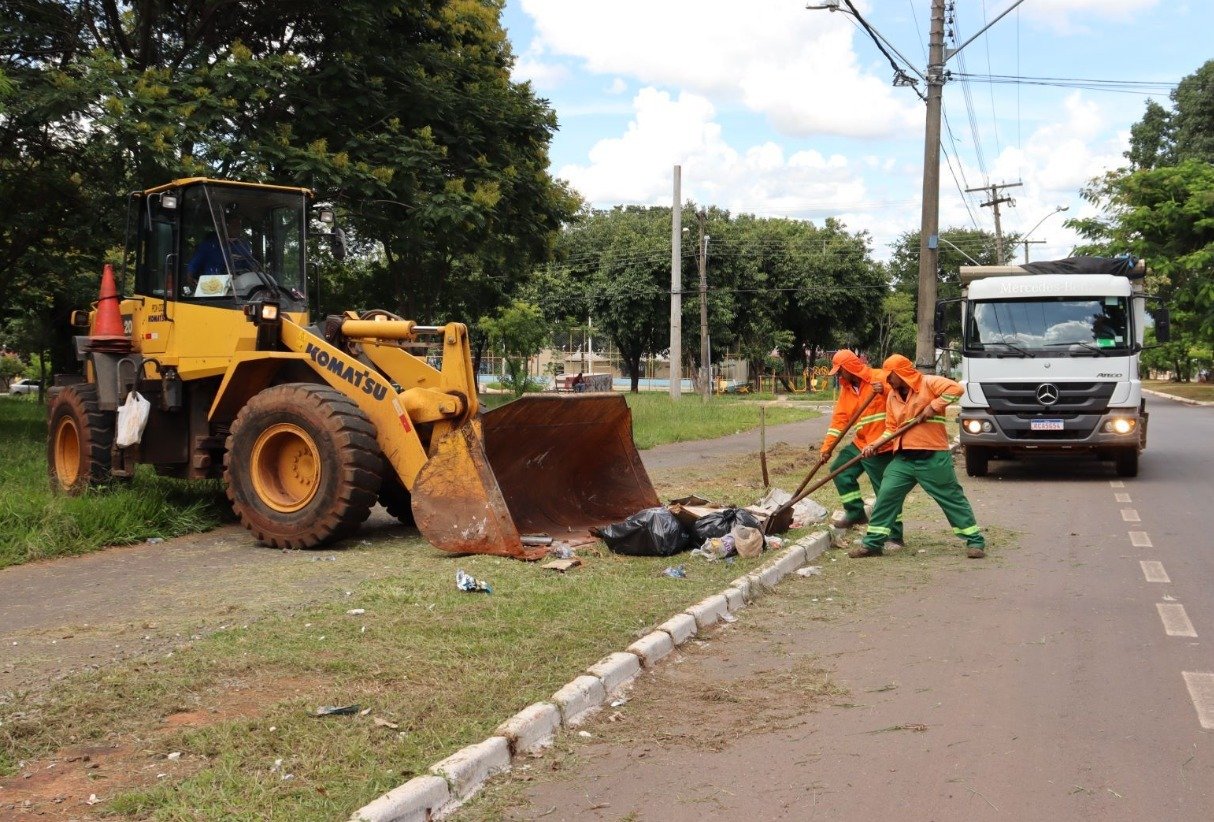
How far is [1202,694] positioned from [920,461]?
413 cm

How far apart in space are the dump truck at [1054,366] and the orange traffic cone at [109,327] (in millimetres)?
10516

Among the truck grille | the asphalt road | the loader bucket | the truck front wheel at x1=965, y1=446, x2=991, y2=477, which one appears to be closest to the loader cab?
the loader bucket

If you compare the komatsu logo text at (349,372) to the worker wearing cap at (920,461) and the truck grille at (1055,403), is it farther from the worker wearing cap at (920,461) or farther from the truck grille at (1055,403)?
the truck grille at (1055,403)

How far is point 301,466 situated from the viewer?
9.90 m

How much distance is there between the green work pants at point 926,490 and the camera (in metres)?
9.62

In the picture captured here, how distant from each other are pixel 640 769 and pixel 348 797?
1224mm

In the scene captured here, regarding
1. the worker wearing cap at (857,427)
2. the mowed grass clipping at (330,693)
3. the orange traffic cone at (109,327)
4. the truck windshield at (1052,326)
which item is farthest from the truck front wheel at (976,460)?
the orange traffic cone at (109,327)

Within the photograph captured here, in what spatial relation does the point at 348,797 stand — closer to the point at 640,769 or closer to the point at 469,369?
the point at 640,769

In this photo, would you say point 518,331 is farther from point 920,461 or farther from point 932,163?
point 920,461

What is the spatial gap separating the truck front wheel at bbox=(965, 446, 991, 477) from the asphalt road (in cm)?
699

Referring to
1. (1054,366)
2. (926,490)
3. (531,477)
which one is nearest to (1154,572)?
(926,490)

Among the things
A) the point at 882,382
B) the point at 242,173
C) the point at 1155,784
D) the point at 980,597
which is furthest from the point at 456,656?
the point at 242,173

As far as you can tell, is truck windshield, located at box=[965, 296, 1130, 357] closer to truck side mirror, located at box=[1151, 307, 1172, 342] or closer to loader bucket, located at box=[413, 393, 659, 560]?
truck side mirror, located at box=[1151, 307, 1172, 342]

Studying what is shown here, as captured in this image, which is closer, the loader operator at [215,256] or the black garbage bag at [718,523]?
the black garbage bag at [718,523]
